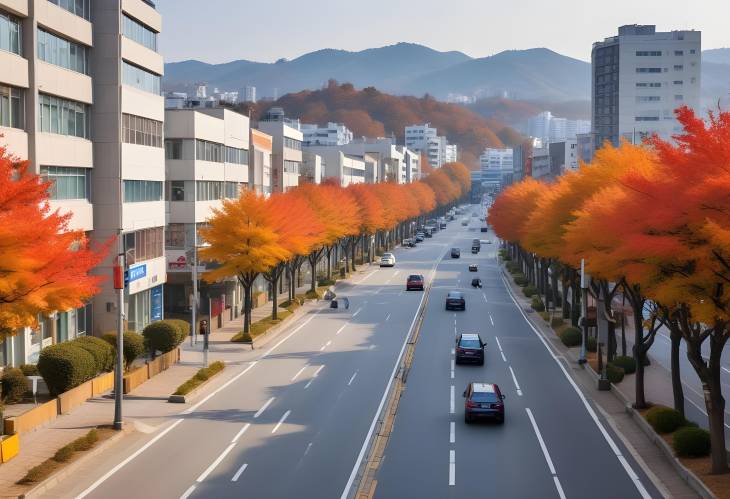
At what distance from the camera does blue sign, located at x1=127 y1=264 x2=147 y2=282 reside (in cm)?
5069

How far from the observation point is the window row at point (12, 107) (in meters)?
42.5

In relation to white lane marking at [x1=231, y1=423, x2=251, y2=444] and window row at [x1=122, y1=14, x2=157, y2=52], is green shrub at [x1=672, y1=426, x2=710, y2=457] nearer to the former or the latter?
white lane marking at [x1=231, y1=423, x2=251, y2=444]

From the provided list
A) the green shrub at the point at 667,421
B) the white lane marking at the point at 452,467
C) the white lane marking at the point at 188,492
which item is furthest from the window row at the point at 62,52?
the green shrub at the point at 667,421

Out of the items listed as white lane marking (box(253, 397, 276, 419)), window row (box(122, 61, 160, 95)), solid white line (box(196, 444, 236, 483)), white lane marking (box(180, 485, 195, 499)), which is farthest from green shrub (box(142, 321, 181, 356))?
white lane marking (box(180, 485, 195, 499))

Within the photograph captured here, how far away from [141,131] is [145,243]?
6.78 meters

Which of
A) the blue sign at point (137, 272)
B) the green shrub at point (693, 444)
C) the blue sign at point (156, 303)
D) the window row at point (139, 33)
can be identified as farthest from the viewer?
the blue sign at point (156, 303)

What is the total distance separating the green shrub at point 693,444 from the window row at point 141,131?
35.6 meters

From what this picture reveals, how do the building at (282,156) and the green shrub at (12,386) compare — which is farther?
the building at (282,156)

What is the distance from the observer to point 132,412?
3891 cm

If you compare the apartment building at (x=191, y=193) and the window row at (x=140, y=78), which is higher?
the window row at (x=140, y=78)

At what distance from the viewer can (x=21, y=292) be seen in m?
28.7

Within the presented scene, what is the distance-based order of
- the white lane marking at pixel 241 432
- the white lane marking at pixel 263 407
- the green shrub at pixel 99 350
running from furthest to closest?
the green shrub at pixel 99 350
the white lane marking at pixel 263 407
the white lane marking at pixel 241 432

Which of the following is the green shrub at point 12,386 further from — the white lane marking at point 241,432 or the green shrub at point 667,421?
the green shrub at point 667,421

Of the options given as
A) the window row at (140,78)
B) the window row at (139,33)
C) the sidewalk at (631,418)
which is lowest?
the sidewalk at (631,418)
